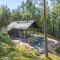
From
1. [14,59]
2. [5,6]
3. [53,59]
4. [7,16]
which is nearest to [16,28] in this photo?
[7,16]

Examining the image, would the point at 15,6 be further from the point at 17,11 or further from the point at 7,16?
the point at 7,16

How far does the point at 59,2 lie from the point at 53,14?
8.71ft

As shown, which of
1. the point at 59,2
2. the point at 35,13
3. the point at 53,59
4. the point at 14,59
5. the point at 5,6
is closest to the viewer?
the point at 14,59

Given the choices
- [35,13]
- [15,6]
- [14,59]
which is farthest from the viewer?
[15,6]

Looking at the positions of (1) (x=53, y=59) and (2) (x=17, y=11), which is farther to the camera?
(2) (x=17, y=11)

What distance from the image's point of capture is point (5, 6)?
4059 cm

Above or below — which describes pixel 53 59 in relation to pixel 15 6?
below

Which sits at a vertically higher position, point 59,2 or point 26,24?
point 59,2

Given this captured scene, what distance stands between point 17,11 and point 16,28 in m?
9.15

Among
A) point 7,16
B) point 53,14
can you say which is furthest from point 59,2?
point 7,16

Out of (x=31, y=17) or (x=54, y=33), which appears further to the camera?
(x=31, y=17)

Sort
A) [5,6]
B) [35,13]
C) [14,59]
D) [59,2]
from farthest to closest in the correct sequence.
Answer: [5,6]
[35,13]
[59,2]
[14,59]

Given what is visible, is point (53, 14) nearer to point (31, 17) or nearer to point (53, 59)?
point (31, 17)

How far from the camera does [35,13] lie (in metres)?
38.1
